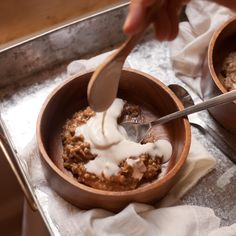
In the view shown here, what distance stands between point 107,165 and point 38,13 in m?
0.44

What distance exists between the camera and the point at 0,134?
72cm

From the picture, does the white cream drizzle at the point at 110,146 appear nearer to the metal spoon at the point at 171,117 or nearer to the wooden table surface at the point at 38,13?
the metal spoon at the point at 171,117

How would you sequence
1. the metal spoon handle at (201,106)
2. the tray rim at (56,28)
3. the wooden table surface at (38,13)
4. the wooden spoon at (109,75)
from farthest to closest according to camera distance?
the wooden table surface at (38,13), the tray rim at (56,28), the metal spoon handle at (201,106), the wooden spoon at (109,75)

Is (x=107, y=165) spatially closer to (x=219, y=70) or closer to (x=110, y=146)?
(x=110, y=146)

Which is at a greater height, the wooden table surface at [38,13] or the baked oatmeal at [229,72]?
the wooden table surface at [38,13]

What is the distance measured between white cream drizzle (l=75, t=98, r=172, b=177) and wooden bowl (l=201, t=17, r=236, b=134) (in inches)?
4.3

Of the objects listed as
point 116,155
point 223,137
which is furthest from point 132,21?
point 223,137

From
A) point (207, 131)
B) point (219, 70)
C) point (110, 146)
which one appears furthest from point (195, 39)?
point (110, 146)

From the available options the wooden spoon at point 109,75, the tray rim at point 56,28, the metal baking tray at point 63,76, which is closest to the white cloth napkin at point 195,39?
the metal baking tray at point 63,76

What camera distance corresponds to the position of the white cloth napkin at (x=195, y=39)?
83cm

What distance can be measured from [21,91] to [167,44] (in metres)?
0.28

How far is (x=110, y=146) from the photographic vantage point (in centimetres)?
67

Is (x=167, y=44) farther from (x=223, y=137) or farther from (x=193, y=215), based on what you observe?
(x=193, y=215)

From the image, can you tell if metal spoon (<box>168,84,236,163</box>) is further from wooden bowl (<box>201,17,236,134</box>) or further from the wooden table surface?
the wooden table surface
